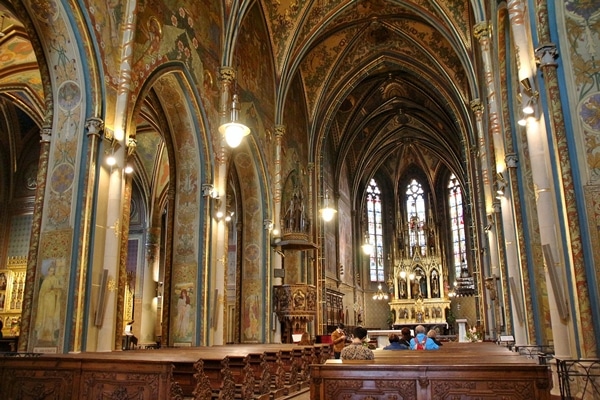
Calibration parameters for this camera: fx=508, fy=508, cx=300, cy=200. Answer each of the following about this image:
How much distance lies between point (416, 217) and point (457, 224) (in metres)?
2.71

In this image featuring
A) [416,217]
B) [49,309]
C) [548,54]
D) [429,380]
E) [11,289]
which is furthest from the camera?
[416,217]

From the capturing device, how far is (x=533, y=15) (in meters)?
6.70

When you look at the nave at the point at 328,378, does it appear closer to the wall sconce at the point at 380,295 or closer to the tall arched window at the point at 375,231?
the wall sconce at the point at 380,295

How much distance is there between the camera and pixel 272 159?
1827cm

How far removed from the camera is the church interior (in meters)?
6.53

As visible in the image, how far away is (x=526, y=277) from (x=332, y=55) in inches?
598

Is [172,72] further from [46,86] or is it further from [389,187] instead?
[389,187]

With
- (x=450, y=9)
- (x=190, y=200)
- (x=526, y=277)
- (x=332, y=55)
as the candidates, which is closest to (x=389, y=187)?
(x=332, y=55)

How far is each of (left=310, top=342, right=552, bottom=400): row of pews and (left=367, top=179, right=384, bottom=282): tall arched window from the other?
94.6 feet

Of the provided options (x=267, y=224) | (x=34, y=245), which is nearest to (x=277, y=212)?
(x=267, y=224)

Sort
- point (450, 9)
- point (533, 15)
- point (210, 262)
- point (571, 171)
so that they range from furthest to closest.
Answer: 1. point (450, 9)
2. point (210, 262)
3. point (533, 15)
4. point (571, 171)

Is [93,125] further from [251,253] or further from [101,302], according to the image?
[251,253]

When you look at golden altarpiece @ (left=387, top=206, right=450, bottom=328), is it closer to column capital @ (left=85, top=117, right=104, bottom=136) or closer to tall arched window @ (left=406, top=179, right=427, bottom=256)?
tall arched window @ (left=406, top=179, right=427, bottom=256)

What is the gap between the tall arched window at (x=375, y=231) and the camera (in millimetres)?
34678
